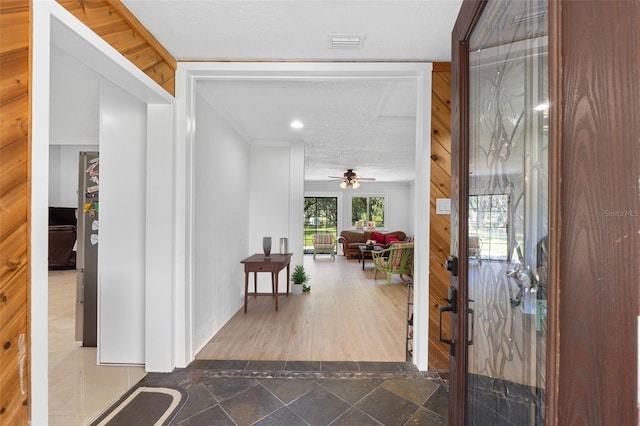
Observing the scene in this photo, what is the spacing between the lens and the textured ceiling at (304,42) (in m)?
1.70

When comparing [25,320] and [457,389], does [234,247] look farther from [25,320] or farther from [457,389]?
[457,389]

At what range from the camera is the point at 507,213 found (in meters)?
0.98

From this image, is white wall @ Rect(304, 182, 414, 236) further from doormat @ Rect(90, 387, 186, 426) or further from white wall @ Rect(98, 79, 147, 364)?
doormat @ Rect(90, 387, 186, 426)

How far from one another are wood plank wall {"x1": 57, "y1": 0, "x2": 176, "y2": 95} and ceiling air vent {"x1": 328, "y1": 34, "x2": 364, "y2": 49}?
1.13 meters

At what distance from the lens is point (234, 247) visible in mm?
4055

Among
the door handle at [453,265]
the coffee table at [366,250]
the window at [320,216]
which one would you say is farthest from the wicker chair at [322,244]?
the door handle at [453,265]

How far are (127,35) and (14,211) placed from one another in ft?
3.88

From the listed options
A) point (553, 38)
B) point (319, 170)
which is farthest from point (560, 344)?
point (319, 170)

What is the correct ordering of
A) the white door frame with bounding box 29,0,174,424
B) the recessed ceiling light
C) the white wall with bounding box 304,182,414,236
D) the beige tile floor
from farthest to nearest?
1. the white wall with bounding box 304,182,414,236
2. the beige tile floor
3. the white door frame with bounding box 29,0,174,424
4. the recessed ceiling light

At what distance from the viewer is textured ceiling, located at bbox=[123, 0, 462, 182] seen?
1704 mm

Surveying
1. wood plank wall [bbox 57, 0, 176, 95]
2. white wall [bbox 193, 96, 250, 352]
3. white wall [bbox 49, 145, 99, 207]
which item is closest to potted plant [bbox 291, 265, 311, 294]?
white wall [bbox 193, 96, 250, 352]

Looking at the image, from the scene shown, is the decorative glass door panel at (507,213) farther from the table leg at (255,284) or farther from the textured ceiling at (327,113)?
the table leg at (255,284)

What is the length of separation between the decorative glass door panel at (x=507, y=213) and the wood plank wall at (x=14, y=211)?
1577mm

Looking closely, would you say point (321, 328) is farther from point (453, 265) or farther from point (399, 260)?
point (399, 260)
